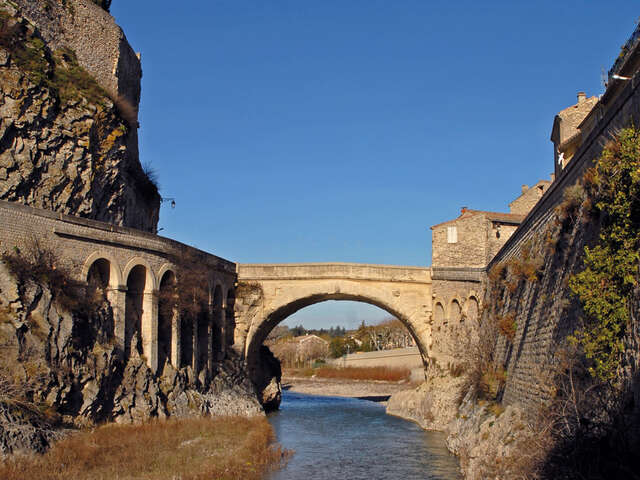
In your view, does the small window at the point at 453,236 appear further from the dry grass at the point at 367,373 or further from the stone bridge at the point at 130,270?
the dry grass at the point at 367,373

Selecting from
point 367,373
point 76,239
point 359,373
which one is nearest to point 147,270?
point 76,239

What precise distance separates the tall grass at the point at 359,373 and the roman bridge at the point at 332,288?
26313 mm

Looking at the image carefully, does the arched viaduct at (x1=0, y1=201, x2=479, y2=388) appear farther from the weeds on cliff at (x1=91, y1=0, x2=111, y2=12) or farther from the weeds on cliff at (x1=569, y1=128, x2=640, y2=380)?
the weeds on cliff at (x1=569, y1=128, x2=640, y2=380)

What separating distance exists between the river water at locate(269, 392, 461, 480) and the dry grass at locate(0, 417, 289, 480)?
1.16 meters

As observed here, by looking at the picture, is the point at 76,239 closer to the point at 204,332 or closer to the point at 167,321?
the point at 167,321

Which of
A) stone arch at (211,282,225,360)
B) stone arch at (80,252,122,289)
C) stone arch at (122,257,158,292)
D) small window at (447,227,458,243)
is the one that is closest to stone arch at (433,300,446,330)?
small window at (447,227,458,243)

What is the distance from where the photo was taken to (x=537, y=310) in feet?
55.1

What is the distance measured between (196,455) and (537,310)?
9311 mm

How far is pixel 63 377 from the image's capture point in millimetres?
18422

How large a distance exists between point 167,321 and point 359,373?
139 ft

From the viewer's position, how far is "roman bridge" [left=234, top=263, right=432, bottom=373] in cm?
3291

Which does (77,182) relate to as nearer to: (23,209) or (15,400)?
(23,209)

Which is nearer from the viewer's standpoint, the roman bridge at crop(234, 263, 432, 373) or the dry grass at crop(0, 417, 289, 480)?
the dry grass at crop(0, 417, 289, 480)

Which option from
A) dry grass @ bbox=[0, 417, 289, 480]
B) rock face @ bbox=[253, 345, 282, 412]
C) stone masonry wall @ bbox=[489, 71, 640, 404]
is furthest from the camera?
rock face @ bbox=[253, 345, 282, 412]
